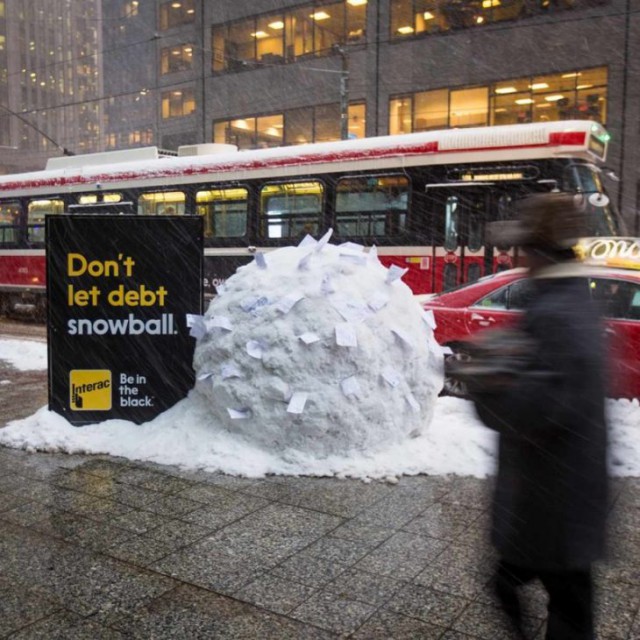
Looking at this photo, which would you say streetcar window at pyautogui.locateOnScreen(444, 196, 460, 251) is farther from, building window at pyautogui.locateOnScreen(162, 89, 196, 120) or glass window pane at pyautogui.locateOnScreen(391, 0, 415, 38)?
building window at pyautogui.locateOnScreen(162, 89, 196, 120)

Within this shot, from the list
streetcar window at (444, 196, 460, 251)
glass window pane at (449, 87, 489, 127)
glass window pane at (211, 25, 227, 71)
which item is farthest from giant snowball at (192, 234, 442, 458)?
glass window pane at (211, 25, 227, 71)

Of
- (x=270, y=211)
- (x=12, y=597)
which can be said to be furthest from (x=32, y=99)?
(x=12, y=597)

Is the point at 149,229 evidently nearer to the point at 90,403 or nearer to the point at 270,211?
the point at 90,403

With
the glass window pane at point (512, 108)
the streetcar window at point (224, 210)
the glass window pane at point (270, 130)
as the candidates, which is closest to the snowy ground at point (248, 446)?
the streetcar window at point (224, 210)

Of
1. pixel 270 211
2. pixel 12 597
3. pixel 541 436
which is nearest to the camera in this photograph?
pixel 541 436

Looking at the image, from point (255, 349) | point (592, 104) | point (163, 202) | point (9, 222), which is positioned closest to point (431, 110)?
point (592, 104)

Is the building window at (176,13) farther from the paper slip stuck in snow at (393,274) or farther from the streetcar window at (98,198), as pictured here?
the paper slip stuck in snow at (393,274)

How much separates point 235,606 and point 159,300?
359 cm

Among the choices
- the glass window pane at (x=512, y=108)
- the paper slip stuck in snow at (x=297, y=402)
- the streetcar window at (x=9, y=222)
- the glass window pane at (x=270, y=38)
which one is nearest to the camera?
the paper slip stuck in snow at (x=297, y=402)

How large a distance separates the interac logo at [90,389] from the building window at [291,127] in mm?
24646

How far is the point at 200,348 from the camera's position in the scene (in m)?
6.09

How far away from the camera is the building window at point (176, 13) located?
134ft

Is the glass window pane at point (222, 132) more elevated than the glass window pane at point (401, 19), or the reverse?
the glass window pane at point (401, 19)

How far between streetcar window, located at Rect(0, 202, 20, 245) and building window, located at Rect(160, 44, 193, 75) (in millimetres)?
23201
